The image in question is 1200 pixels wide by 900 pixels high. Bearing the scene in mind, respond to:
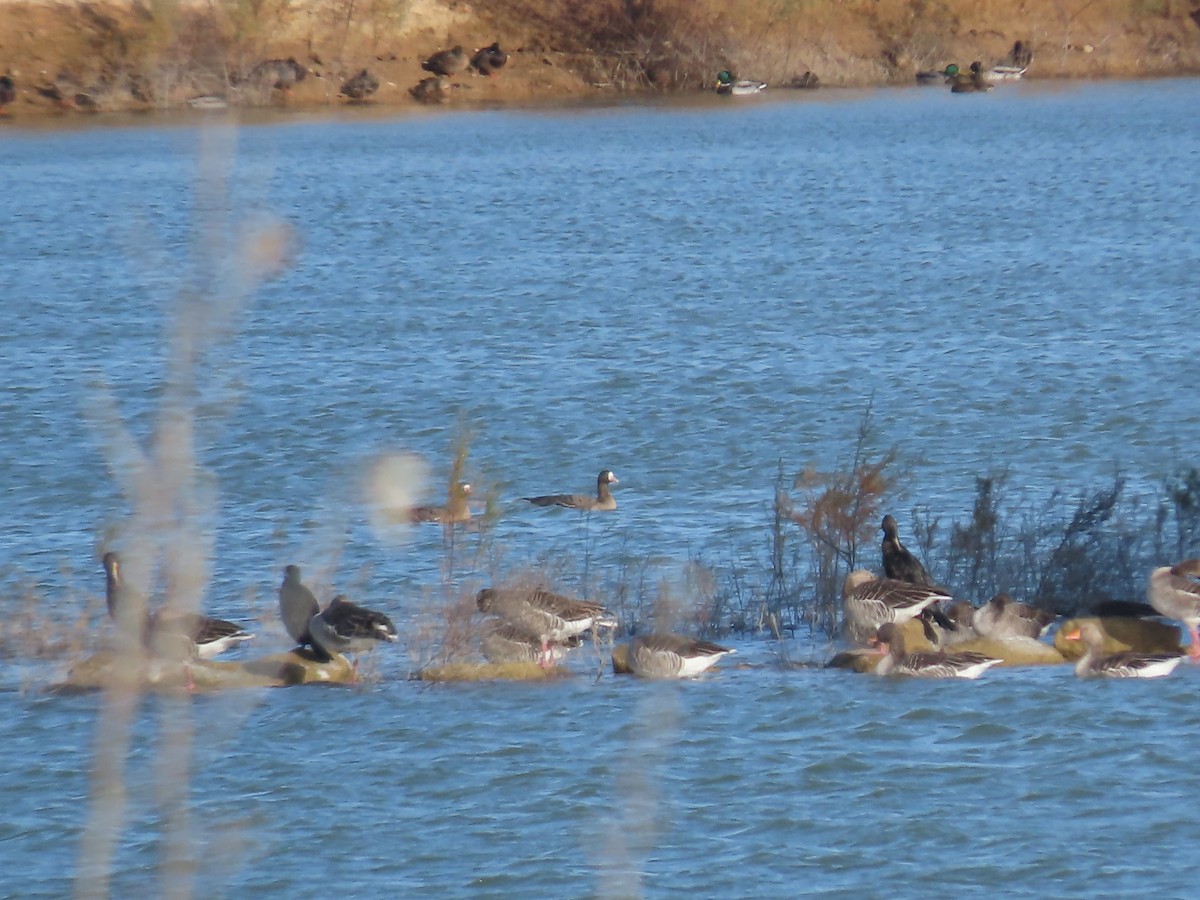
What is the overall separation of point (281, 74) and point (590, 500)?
4883 centimetres

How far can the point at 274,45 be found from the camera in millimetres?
64750

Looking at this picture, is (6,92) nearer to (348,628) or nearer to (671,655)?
(348,628)

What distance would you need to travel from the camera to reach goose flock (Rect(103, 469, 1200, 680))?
12570 mm

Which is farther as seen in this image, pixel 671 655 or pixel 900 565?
pixel 900 565

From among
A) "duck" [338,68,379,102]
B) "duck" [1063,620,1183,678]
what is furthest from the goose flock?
"duck" [338,68,379,102]

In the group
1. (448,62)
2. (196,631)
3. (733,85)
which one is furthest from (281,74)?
(196,631)

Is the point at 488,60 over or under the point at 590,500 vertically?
over

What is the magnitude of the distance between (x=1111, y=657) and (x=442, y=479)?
9.56 meters

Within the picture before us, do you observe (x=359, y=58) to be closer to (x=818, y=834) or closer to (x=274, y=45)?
(x=274, y=45)

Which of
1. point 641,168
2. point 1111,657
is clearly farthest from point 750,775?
point 641,168

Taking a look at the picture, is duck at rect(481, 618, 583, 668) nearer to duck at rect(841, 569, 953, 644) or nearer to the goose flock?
the goose flock

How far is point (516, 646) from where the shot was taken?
13.1m

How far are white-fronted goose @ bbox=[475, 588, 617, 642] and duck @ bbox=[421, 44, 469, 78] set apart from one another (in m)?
57.0

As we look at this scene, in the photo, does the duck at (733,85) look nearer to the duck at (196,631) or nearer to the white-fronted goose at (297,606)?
the duck at (196,631)
